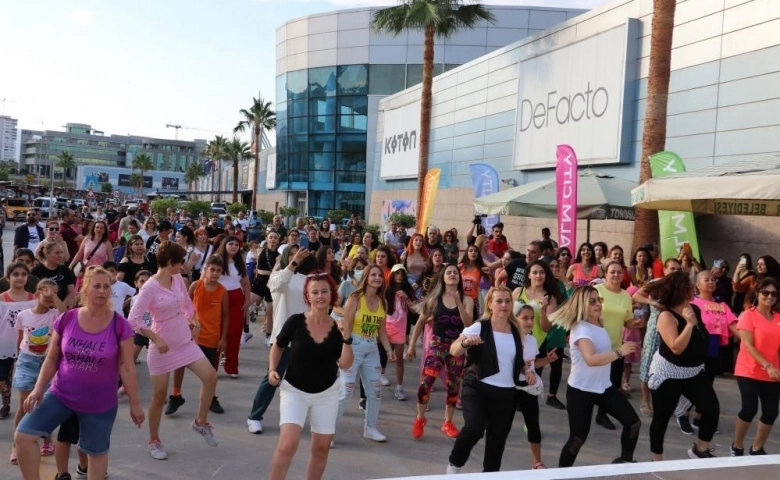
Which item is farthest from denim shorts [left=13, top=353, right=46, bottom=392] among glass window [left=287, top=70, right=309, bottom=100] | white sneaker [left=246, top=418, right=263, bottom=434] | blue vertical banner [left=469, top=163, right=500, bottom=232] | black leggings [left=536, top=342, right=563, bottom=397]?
glass window [left=287, top=70, right=309, bottom=100]

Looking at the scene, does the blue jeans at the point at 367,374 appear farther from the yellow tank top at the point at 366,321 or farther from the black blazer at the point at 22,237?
the black blazer at the point at 22,237

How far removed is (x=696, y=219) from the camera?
45.1 ft

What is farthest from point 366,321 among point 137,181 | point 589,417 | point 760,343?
point 137,181

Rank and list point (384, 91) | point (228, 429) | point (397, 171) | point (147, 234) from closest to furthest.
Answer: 1. point (228, 429)
2. point (147, 234)
3. point (397, 171)
4. point (384, 91)

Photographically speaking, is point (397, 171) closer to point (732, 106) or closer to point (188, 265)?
Result: point (732, 106)

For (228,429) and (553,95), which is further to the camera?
(553,95)

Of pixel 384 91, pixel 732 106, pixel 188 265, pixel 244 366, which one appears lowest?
pixel 244 366

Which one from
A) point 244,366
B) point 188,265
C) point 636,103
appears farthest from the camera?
point 636,103

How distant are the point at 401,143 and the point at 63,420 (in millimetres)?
25463

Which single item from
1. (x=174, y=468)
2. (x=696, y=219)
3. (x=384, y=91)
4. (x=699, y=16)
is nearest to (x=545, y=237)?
(x=696, y=219)

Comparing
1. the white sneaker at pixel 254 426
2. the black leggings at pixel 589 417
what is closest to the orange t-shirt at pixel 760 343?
the black leggings at pixel 589 417

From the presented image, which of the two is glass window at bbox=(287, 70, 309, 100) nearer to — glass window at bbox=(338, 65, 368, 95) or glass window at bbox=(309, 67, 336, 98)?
glass window at bbox=(309, 67, 336, 98)

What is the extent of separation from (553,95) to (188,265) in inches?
459

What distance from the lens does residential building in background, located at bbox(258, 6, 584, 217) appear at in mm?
40406
